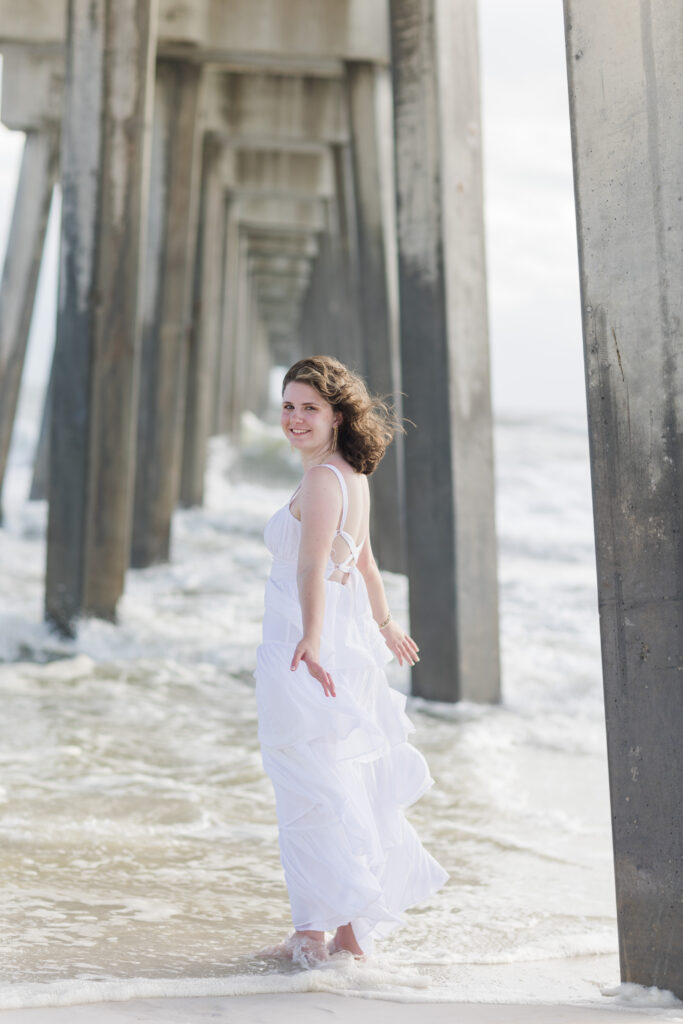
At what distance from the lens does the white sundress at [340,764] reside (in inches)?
98.4

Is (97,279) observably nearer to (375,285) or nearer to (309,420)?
(375,285)

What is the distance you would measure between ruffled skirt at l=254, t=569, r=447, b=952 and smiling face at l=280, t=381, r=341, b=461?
32 cm

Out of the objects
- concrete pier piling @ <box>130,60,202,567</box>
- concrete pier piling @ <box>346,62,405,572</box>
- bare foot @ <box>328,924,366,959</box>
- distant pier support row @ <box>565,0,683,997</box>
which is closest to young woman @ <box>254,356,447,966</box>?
bare foot @ <box>328,924,366,959</box>

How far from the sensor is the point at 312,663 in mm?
2447

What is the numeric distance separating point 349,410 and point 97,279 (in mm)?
4354

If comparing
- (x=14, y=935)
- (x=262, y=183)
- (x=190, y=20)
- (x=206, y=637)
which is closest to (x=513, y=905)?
(x=14, y=935)

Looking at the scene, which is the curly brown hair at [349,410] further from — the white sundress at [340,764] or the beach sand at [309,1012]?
the beach sand at [309,1012]

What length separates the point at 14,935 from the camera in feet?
8.80

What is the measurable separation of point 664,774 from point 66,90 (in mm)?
5724

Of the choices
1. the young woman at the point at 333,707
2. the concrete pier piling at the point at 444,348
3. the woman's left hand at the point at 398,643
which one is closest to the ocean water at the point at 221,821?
the young woman at the point at 333,707

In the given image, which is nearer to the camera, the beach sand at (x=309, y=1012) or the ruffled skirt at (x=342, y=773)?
the beach sand at (x=309, y=1012)

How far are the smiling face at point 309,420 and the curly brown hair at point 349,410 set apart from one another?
0.7 inches

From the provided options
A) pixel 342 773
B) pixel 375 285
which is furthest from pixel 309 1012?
pixel 375 285

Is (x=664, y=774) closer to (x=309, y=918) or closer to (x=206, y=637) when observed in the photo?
(x=309, y=918)
